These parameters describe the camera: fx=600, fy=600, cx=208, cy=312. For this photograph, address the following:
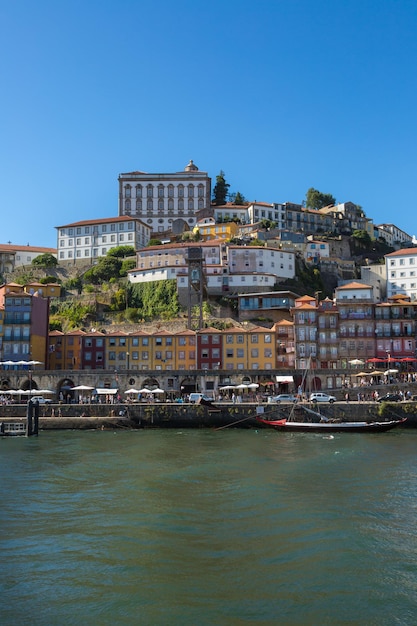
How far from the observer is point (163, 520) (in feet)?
66.0

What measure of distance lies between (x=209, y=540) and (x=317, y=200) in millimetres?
123506

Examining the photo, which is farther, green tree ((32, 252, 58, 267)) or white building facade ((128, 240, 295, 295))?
green tree ((32, 252, 58, 267))

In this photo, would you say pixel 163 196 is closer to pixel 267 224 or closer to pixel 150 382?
pixel 267 224

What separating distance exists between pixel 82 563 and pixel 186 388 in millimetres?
46057

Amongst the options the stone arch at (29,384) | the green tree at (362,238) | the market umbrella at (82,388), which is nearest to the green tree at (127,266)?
the stone arch at (29,384)

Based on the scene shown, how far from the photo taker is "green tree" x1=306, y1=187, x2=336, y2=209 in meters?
134

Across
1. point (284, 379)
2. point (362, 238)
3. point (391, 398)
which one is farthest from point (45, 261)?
point (391, 398)

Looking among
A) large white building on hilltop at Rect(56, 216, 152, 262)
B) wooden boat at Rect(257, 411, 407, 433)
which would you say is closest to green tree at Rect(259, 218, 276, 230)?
large white building on hilltop at Rect(56, 216, 152, 262)

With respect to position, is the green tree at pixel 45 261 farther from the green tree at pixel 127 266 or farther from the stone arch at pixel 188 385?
the stone arch at pixel 188 385

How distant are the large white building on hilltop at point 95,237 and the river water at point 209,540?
7002cm

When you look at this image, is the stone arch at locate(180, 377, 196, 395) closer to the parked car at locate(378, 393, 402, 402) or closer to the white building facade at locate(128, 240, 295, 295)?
the parked car at locate(378, 393, 402, 402)

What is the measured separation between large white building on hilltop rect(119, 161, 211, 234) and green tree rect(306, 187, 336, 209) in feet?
97.0

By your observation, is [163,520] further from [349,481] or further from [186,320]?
[186,320]

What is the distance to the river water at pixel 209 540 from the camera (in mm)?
13438
